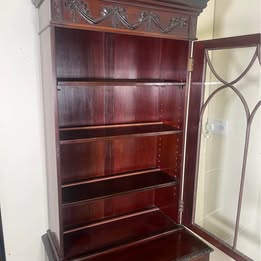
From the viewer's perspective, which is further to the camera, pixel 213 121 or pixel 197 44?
pixel 213 121

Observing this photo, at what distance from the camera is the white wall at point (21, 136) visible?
1341 mm

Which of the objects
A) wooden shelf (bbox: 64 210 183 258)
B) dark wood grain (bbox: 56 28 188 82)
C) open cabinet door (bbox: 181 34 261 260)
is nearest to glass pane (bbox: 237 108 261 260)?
open cabinet door (bbox: 181 34 261 260)

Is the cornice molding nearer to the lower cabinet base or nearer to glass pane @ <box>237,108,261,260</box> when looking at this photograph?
glass pane @ <box>237,108,261,260</box>

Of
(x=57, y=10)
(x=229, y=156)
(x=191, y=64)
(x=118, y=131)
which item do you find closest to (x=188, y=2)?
(x=191, y=64)

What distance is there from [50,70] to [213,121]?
Answer: 3.44 ft

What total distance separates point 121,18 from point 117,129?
0.64 metres

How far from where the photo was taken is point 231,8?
170cm

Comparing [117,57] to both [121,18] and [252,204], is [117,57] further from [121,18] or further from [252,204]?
[252,204]

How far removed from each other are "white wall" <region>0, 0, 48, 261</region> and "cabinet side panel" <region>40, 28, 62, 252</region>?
0.26ft

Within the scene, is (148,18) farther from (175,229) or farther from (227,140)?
(175,229)

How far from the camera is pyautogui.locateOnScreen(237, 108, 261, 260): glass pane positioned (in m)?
1.42

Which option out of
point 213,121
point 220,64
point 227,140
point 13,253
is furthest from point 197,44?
point 13,253

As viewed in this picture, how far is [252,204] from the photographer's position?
1.53m

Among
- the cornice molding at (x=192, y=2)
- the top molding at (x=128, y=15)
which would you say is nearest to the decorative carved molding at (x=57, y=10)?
the top molding at (x=128, y=15)
